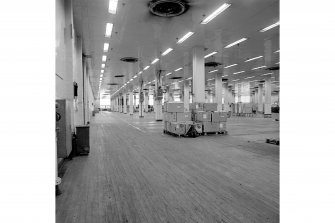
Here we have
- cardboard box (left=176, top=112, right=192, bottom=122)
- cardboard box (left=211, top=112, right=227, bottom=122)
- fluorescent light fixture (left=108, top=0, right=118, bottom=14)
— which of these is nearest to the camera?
fluorescent light fixture (left=108, top=0, right=118, bottom=14)

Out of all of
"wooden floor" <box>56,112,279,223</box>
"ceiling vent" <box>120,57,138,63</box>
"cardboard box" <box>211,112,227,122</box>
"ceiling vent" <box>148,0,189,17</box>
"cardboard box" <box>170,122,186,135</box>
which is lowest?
"wooden floor" <box>56,112,279,223</box>

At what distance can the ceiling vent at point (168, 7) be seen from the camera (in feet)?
23.1

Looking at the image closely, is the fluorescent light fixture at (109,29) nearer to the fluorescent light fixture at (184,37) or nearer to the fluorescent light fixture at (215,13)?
the fluorescent light fixture at (184,37)

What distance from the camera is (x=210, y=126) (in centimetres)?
1001

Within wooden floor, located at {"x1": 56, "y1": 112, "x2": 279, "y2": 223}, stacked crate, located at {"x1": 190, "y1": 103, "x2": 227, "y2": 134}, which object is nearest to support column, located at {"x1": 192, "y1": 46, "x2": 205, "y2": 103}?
stacked crate, located at {"x1": 190, "y1": 103, "x2": 227, "y2": 134}

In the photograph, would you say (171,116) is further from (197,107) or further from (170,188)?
(170,188)

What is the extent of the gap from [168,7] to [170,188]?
6.01 m

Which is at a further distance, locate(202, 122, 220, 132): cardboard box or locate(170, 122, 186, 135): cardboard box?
locate(202, 122, 220, 132): cardboard box

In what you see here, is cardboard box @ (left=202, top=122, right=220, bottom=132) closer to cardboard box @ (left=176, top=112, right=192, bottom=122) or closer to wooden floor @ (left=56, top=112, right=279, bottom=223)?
cardboard box @ (left=176, top=112, right=192, bottom=122)

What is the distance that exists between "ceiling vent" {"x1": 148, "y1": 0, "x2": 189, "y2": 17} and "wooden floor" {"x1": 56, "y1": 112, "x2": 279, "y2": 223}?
4.62 meters

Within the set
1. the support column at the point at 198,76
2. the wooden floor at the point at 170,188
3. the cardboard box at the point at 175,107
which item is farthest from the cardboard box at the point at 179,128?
the wooden floor at the point at 170,188

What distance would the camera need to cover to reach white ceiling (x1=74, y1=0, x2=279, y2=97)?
25.0 feet
